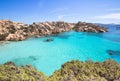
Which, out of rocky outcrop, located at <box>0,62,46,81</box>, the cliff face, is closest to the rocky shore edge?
rocky outcrop, located at <box>0,62,46,81</box>

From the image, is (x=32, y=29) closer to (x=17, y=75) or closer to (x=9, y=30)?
(x=9, y=30)

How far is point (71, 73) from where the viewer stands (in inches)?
555

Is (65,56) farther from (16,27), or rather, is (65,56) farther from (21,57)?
(16,27)

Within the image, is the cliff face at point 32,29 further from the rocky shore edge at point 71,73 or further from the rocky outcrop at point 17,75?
the rocky outcrop at point 17,75

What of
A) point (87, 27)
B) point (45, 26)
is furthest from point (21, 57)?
point (87, 27)

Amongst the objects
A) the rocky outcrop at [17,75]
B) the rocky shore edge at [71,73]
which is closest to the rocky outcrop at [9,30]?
the rocky shore edge at [71,73]

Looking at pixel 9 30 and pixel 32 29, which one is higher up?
pixel 9 30

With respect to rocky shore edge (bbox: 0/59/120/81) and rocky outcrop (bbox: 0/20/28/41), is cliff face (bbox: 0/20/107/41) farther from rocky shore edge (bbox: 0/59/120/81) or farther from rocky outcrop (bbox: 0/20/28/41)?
rocky shore edge (bbox: 0/59/120/81)

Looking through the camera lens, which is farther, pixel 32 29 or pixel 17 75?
pixel 32 29

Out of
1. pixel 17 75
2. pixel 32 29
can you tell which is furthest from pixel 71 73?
pixel 32 29

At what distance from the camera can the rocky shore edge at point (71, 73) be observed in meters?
11.5

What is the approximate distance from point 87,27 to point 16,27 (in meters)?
35.4

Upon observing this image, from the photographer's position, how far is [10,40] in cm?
5312

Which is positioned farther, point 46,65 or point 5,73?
point 46,65
